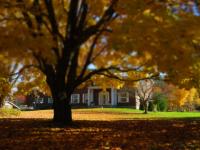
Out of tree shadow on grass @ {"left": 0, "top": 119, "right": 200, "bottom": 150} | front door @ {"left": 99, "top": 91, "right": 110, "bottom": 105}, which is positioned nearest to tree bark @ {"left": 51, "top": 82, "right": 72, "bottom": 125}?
tree shadow on grass @ {"left": 0, "top": 119, "right": 200, "bottom": 150}

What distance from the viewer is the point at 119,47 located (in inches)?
415

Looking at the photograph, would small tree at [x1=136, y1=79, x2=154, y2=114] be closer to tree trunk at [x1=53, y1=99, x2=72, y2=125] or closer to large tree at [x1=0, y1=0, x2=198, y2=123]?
large tree at [x1=0, y1=0, x2=198, y2=123]

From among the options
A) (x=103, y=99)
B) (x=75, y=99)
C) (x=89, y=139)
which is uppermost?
(x=75, y=99)

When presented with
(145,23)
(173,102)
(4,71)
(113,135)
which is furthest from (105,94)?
(145,23)

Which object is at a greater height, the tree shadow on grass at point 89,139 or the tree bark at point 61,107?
the tree bark at point 61,107

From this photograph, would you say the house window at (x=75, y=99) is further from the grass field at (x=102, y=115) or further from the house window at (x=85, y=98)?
the grass field at (x=102, y=115)

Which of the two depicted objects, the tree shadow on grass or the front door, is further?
the front door

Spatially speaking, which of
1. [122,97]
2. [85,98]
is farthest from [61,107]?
[85,98]

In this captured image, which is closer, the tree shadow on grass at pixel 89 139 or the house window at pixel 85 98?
the tree shadow on grass at pixel 89 139

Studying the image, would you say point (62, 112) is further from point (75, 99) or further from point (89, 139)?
point (75, 99)

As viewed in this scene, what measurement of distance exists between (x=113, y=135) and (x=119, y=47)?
217 inches

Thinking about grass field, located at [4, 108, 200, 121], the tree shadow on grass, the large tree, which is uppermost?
the large tree

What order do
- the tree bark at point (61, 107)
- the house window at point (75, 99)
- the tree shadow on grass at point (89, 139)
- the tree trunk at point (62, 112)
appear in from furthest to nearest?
the house window at point (75, 99) < the tree trunk at point (62, 112) < the tree bark at point (61, 107) < the tree shadow on grass at point (89, 139)

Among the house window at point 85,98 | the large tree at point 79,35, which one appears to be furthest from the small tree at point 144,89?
the large tree at point 79,35
